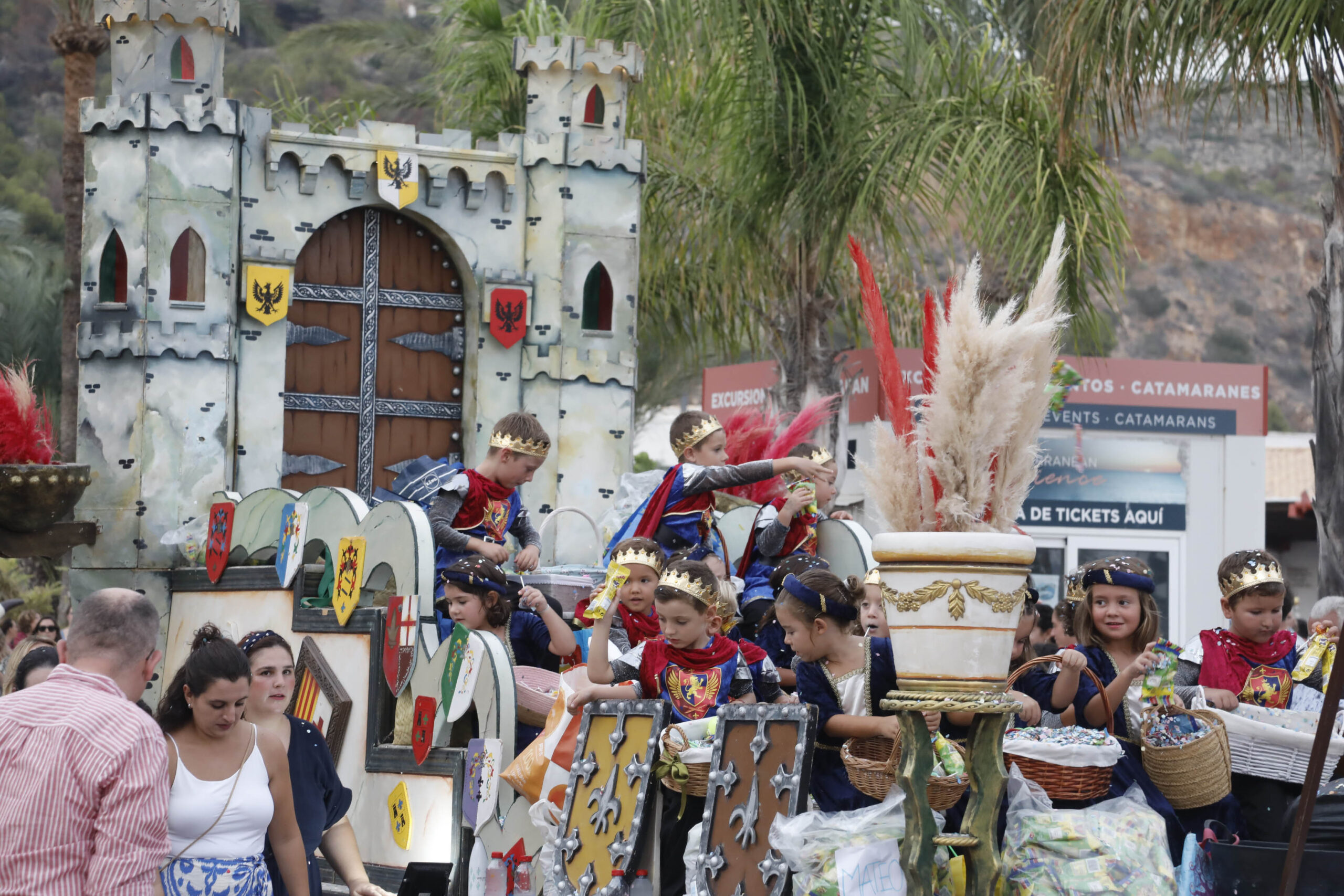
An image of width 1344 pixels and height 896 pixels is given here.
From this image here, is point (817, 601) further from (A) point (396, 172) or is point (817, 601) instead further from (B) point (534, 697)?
(A) point (396, 172)

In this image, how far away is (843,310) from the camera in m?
15.9

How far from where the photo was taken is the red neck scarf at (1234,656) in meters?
6.33

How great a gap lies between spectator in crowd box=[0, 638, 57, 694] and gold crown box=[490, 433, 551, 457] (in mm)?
2546

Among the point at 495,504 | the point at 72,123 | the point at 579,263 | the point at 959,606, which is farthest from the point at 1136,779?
the point at 72,123

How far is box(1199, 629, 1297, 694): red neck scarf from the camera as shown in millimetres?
6328

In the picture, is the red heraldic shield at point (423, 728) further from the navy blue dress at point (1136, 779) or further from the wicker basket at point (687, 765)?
the navy blue dress at point (1136, 779)

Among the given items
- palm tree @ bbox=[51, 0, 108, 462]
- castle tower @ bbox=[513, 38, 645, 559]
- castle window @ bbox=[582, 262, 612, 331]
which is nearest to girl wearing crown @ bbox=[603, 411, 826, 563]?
castle tower @ bbox=[513, 38, 645, 559]

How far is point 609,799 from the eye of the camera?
6219mm

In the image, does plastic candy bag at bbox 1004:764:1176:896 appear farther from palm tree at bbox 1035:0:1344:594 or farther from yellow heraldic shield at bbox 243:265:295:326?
yellow heraldic shield at bbox 243:265:295:326

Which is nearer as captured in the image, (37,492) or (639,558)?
(639,558)

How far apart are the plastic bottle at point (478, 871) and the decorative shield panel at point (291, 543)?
2.70 meters

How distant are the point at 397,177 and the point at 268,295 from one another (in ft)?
4.45

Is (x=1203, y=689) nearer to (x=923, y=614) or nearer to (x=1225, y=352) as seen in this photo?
(x=923, y=614)

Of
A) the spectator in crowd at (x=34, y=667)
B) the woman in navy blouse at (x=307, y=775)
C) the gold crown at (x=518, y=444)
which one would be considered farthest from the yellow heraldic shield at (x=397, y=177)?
the woman in navy blouse at (x=307, y=775)
